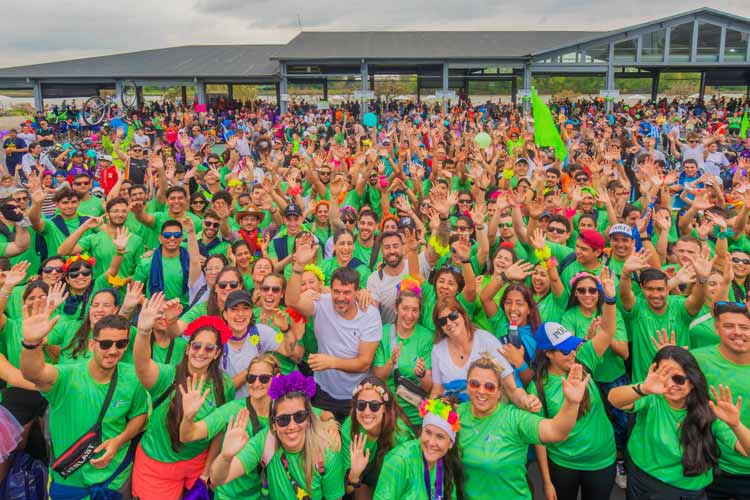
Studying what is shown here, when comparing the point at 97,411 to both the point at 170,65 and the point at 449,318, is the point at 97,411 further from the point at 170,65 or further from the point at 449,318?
the point at 170,65

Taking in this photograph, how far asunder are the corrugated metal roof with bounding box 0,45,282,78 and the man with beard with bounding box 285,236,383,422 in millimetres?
25086

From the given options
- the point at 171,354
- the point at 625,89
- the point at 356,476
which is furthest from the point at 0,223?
the point at 625,89

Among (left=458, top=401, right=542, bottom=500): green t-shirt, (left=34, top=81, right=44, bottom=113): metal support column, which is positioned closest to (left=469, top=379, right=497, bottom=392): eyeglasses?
(left=458, top=401, right=542, bottom=500): green t-shirt

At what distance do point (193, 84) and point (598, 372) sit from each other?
28.1m

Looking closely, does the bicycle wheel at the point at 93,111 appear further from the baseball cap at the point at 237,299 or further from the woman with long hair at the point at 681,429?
the woman with long hair at the point at 681,429

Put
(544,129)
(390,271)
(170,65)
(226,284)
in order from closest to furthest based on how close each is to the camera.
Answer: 1. (226,284)
2. (390,271)
3. (544,129)
4. (170,65)

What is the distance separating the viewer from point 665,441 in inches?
126

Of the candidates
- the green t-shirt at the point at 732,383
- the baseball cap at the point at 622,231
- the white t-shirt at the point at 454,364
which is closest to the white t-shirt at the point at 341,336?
the white t-shirt at the point at 454,364

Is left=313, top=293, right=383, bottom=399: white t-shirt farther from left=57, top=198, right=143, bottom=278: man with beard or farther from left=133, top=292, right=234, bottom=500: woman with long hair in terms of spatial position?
left=57, top=198, right=143, bottom=278: man with beard

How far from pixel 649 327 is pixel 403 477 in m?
2.37

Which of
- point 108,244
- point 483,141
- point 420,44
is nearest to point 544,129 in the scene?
point 483,141

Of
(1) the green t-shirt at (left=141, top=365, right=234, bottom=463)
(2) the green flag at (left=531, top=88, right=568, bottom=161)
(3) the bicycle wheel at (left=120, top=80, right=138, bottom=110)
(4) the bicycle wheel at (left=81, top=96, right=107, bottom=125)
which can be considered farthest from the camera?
(3) the bicycle wheel at (left=120, top=80, right=138, bottom=110)

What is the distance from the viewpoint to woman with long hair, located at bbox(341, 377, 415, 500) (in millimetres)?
3307

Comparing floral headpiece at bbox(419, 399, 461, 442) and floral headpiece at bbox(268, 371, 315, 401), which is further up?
floral headpiece at bbox(268, 371, 315, 401)
